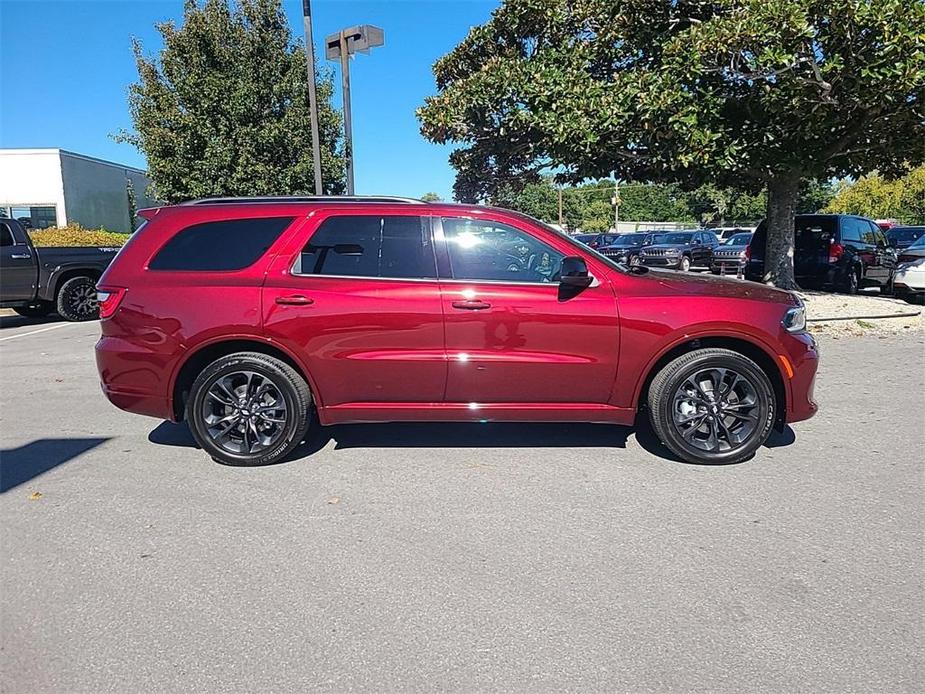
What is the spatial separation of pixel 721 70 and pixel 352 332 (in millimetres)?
7452

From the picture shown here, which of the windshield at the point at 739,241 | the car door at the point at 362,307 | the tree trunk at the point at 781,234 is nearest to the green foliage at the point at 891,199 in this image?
the windshield at the point at 739,241

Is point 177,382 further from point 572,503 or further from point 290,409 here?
point 572,503

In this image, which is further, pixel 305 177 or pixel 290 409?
pixel 305 177

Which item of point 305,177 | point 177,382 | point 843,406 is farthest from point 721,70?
point 305,177

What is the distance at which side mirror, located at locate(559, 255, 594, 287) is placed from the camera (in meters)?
4.16

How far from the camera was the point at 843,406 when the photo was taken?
5871 millimetres

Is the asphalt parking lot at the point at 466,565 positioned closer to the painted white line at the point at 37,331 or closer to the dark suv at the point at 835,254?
the painted white line at the point at 37,331

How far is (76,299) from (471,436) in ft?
32.9

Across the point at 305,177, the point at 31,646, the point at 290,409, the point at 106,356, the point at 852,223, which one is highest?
the point at 305,177

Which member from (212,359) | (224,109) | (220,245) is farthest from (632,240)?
(212,359)

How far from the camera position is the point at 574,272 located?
13.7ft

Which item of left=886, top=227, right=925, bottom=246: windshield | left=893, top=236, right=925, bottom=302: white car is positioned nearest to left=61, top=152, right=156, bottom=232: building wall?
left=893, top=236, right=925, bottom=302: white car

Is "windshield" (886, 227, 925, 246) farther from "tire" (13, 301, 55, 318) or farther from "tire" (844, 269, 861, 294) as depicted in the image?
"tire" (13, 301, 55, 318)

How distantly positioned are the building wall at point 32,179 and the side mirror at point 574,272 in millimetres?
29842
